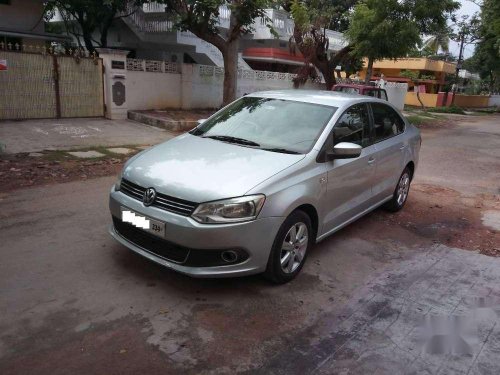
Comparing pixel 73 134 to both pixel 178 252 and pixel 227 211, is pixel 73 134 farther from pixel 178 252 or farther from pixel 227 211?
pixel 227 211

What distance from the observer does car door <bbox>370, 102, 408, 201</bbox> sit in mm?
5367

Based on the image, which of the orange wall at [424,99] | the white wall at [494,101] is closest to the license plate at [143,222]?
A: the orange wall at [424,99]

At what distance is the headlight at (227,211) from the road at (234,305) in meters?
0.70

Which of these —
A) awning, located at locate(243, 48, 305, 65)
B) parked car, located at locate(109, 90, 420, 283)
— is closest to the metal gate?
parked car, located at locate(109, 90, 420, 283)

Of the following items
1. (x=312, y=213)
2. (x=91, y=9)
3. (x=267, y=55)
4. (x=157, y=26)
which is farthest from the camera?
(x=267, y=55)

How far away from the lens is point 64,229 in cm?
498

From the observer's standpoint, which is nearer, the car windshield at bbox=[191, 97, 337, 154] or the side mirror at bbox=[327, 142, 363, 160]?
the side mirror at bbox=[327, 142, 363, 160]

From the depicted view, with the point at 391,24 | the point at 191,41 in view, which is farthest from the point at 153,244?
the point at 191,41

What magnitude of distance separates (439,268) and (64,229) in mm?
3995

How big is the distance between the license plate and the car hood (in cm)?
25

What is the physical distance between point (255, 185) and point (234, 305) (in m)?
0.97

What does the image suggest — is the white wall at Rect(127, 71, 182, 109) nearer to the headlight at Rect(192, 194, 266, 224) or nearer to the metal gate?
the metal gate

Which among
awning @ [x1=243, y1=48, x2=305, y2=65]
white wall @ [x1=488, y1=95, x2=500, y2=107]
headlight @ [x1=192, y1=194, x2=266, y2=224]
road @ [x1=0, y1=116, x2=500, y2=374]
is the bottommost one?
white wall @ [x1=488, y1=95, x2=500, y2=107]

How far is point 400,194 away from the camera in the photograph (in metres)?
6.35
